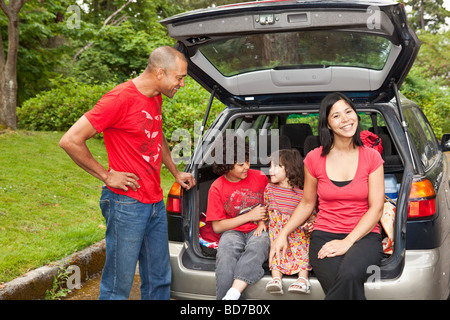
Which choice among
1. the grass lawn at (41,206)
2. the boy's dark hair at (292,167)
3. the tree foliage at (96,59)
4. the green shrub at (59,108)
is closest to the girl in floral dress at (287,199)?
the boy's dark hair at (292,167)

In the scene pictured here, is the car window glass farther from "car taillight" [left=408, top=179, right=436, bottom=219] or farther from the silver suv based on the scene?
"car taillight" [left=408, top=179, right=436, bottom=219]

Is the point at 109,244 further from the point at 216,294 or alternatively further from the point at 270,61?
the point at 270,61

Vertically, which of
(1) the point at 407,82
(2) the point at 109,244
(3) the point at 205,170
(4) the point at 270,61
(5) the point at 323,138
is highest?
(1) the point at 407,82

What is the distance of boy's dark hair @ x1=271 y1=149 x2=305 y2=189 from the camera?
348 cm

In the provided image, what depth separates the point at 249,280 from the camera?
3.00 meters

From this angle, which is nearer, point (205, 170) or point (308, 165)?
point (308, 165)

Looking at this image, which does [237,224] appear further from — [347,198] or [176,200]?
[347,198]

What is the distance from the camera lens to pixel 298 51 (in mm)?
3420

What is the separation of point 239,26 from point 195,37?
38cm

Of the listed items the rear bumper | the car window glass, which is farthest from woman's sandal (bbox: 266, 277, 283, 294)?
the car window glass

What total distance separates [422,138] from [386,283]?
1.72m

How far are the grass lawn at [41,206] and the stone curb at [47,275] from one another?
3.3 inches

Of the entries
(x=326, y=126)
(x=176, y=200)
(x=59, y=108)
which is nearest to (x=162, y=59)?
(x=176, y=200)
